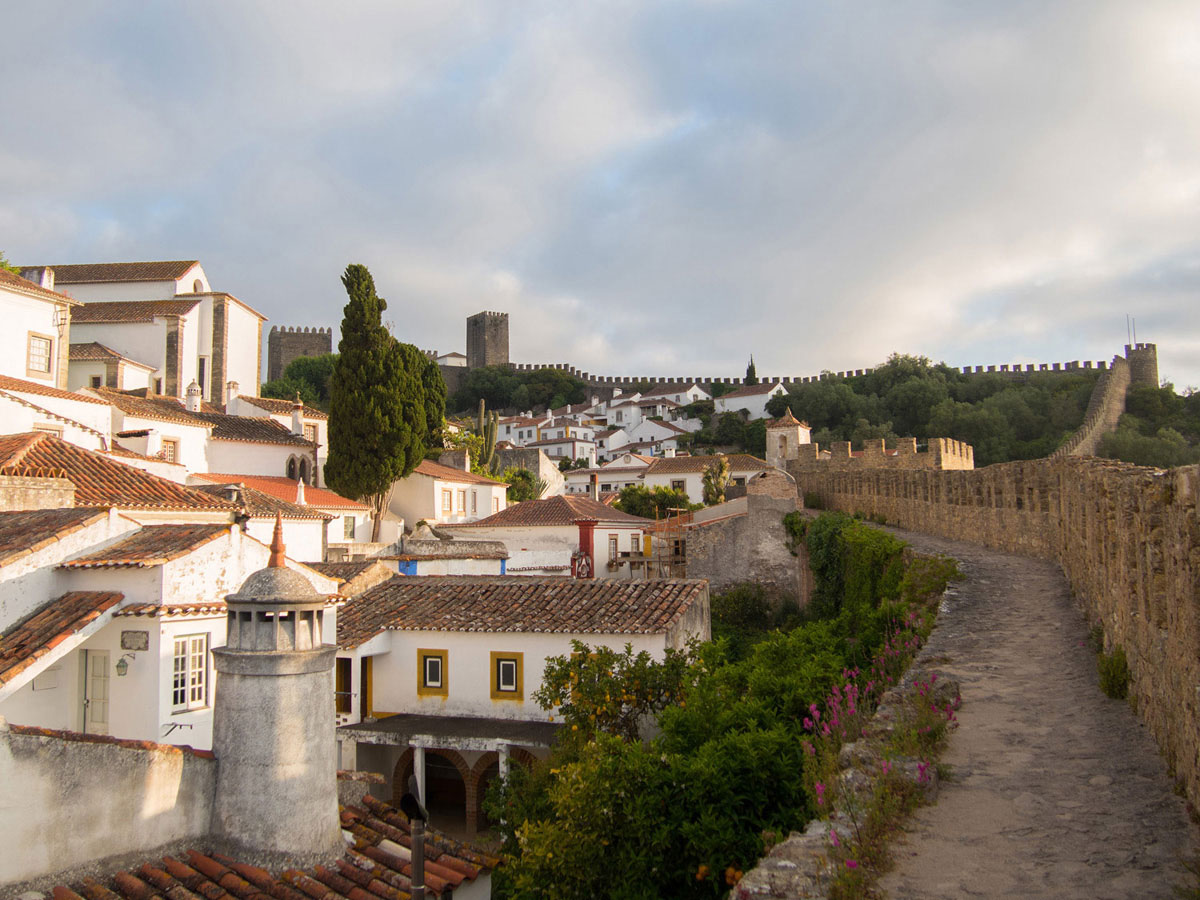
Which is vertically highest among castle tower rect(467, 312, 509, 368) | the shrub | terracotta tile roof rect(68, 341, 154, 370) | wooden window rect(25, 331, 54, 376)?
castle tower rect(467, 312, 509, 368)

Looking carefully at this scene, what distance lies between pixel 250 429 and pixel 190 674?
2521cm

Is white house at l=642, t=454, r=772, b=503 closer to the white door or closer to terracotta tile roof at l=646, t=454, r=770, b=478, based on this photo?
terracotta tile roof at l=646, t=454, r=770, b=478

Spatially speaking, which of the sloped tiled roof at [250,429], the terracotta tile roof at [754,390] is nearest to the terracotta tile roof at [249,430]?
the sloped tiled roof at [250,429]

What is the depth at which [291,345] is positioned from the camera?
102m

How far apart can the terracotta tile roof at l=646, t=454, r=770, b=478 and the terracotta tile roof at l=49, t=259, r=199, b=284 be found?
2894 centimetres

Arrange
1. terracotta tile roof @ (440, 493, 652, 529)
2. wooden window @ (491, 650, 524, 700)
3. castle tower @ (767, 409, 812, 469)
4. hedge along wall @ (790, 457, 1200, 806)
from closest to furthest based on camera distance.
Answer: hedge along wall @ (790, 457, 1200, 806), wooden window @ (491, 650, 524, 700), terracotta tile roof @ (440, 493, 652, 529), castle tower @ (767, 409, 812, 469)

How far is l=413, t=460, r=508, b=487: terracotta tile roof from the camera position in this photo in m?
38.6

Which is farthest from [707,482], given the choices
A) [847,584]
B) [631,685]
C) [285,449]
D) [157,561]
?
[157,561]

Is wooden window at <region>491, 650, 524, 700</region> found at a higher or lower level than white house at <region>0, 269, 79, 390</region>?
lower

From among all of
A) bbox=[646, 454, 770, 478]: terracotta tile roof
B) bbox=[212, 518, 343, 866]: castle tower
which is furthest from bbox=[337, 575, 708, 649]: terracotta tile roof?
bbox=[646, 454, 770, 478]: terracotta tile roof

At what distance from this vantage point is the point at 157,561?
10.7 meters

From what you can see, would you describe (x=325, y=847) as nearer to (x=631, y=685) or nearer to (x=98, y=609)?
(x=98, y=609)

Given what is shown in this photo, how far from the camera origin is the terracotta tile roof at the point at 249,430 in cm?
3303

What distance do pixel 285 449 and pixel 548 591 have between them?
21.4 m
